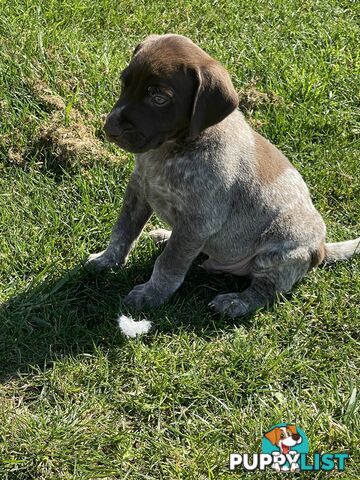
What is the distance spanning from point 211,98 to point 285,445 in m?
1.94

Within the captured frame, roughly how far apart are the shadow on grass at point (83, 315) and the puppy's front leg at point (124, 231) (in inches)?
3.2

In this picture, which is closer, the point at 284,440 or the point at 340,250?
the point at 284,440

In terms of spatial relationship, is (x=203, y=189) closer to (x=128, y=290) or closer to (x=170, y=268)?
(x=170, y=268)

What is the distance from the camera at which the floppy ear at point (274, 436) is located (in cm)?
407

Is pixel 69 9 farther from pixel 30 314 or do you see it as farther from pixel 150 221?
pixel 30 314

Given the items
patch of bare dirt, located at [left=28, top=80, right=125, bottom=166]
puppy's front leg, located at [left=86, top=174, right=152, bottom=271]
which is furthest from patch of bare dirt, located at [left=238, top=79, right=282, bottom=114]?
puppy's front leg, located at [left=86, top=174, right=152, bottom=271]

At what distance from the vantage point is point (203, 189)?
4465mm

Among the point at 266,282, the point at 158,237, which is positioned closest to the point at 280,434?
the point at 266,282

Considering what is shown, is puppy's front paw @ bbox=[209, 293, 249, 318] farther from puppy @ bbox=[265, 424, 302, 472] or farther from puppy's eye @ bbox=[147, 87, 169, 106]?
puppy's eye @ bbox=[147, 87, 169, 106]

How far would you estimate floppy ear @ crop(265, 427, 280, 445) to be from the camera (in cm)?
407

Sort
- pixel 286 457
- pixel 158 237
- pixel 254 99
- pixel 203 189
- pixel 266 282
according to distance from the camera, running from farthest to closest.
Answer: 1. pixel 254 99
2. pixel 158 237
3. pixel 266 282
4. pixel 203 189
5. pixel 286 457

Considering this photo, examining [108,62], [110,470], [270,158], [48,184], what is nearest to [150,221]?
[48,184]

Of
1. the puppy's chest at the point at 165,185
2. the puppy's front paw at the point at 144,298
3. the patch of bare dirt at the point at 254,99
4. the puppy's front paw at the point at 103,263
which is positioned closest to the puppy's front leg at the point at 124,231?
the puppy's front paw at the point at 103,263

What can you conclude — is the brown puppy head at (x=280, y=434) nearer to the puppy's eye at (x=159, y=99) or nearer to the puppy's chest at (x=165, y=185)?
the puppy's chest at (x=165, y=185)
